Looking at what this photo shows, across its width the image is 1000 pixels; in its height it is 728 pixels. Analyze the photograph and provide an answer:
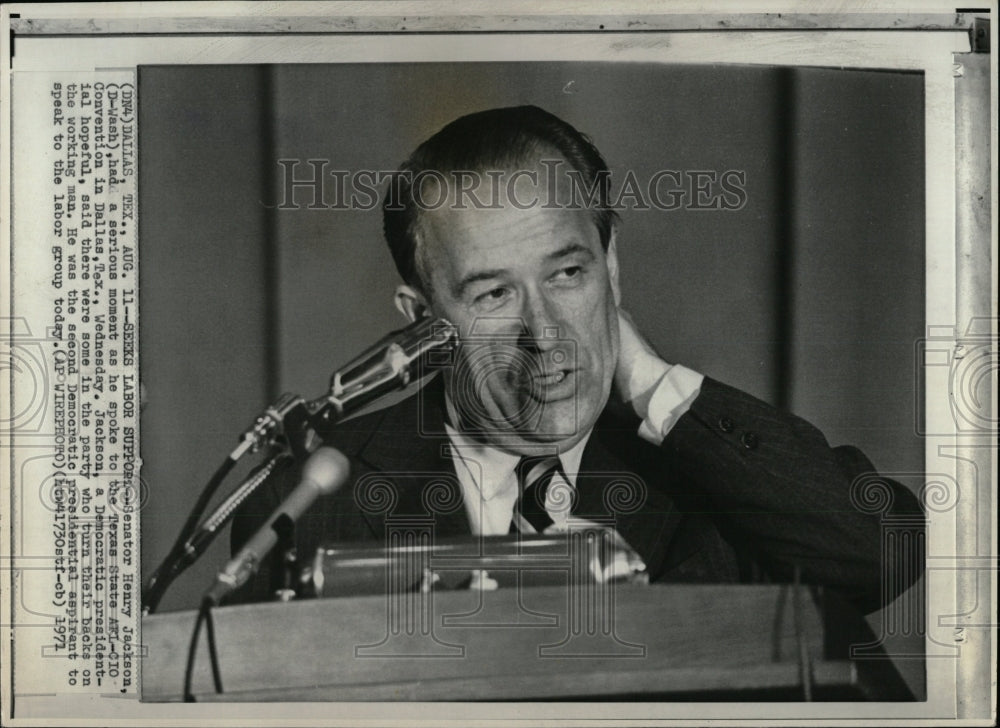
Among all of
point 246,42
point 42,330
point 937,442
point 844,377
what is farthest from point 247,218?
point 937,442

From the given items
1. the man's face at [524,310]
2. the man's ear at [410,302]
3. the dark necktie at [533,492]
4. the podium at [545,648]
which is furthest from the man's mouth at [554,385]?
the podium at [545,648]

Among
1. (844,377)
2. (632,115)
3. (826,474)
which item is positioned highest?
(632,115)

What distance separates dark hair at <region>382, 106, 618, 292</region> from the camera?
179 cm

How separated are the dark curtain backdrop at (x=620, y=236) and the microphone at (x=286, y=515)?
15cm

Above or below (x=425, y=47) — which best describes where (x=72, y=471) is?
below

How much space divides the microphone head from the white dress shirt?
8.6 inches

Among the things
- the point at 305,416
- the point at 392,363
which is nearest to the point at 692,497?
the point at 392,363

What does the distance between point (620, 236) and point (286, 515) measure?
2.80ft

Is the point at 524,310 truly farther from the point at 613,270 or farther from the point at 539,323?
the point at 613,270

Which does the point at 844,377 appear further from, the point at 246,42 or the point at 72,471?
the point at 72,471

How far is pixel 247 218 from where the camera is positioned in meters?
1.82

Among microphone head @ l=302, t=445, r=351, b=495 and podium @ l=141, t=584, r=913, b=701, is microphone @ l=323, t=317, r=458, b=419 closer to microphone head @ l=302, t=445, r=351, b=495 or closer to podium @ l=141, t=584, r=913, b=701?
microphone head @ l=302, t=445, r=351, b=495

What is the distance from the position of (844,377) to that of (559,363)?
0.58 metres

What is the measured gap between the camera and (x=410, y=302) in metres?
1.79
